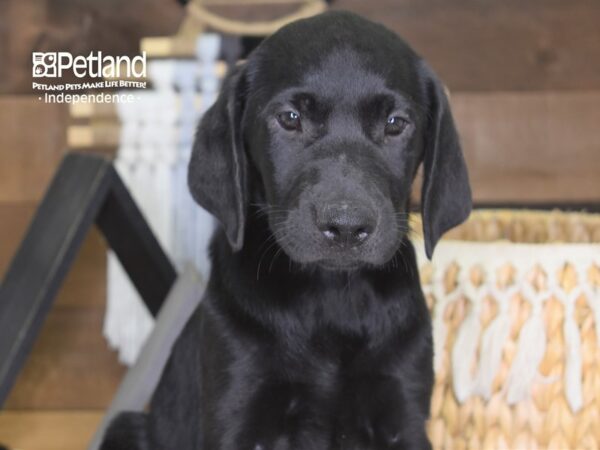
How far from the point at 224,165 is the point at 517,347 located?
77 centimetres

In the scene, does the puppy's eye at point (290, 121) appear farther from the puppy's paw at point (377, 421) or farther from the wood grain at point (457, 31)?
the wood grain at point (457, 31)

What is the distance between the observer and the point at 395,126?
1585mm

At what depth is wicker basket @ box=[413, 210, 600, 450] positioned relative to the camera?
6.27 feet

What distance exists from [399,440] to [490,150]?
5.06 ft

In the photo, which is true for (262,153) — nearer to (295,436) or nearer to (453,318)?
(295,436)

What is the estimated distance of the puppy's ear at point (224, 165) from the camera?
5.19 ft

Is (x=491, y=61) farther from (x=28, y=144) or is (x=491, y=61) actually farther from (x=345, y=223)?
(x=345, y=223)

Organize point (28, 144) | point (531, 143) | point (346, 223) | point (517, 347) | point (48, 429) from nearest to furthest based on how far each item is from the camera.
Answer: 1. point (346, 223)
2. point (517, 347)
3. point (48, 429)
4. point (531, 143)
5. point (28, 144)

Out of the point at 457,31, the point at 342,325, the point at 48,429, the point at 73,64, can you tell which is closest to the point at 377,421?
the point at 342,325

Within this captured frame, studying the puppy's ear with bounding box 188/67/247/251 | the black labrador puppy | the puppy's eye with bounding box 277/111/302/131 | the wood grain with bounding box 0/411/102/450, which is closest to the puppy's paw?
the black labrador puppy

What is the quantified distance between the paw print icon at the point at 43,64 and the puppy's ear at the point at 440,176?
1.64 meters

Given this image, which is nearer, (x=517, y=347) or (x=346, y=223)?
(x=346, y=223)

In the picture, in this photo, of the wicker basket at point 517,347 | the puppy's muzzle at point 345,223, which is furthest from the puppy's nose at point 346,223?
the wicker basket at point 517,347

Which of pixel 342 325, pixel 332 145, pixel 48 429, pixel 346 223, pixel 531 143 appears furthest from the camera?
pixel 531 143
